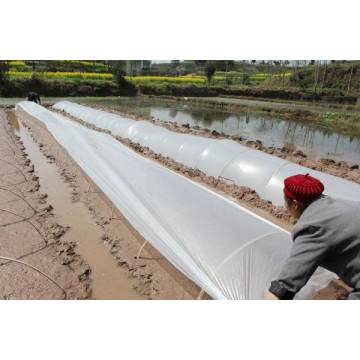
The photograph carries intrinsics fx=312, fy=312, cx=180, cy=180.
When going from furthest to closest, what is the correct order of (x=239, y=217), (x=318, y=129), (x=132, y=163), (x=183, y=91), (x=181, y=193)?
(x=183, y=91)
(x=318, y=129)
(x=132, y=163)
(x=181, y=193)
(x=239, y=217)

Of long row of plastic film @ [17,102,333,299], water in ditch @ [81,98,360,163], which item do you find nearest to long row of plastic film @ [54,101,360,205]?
long row of plastic film @ [17,102,333,299]

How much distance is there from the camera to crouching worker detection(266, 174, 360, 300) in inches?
78.4

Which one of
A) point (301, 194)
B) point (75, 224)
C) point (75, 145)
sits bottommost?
point (75, 224)

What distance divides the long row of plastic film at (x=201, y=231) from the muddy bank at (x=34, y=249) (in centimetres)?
109

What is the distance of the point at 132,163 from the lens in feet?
20.5

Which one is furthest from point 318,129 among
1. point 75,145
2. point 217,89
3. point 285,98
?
point 217,89


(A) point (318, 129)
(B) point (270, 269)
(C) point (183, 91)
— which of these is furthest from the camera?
(C) point (183, 91)

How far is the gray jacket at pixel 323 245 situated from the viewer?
6.53ft

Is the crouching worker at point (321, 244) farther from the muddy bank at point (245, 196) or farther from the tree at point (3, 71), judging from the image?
the tree at point (3, 71)

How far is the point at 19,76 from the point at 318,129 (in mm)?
25459

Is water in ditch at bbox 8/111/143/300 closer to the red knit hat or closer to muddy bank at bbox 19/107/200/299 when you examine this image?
muddy bank at bbox 19/107/200/299

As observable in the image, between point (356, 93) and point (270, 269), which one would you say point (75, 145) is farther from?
point (356, 93)

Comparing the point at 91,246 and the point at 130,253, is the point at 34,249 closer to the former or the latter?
the point at 91,246

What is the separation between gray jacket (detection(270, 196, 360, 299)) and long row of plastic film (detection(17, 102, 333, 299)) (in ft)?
3.67
